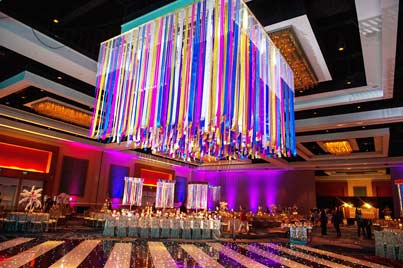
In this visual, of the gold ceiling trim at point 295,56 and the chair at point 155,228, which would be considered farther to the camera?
the chair at point 155,228

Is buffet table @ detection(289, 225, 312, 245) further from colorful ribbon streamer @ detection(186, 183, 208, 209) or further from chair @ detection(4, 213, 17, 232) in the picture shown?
chair @ detection(4, 213, 17, 232)

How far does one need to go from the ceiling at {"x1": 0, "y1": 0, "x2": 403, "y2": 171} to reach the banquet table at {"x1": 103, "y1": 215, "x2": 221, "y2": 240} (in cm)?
339

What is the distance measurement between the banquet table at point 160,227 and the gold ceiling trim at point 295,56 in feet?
15.1

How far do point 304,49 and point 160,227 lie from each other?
229 inches

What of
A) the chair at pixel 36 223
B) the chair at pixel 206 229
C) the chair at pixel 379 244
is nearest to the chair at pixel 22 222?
the chair at pixel 36 223

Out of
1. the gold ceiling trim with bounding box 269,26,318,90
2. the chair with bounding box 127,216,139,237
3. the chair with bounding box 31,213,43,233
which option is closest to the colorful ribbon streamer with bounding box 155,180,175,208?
the chair with bounding box 127,216,139,237

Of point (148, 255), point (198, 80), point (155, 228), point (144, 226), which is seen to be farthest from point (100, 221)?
point (198, 80)

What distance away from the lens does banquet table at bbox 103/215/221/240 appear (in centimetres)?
750

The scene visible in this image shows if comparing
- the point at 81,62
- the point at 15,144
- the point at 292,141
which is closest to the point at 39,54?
the point at 81,62

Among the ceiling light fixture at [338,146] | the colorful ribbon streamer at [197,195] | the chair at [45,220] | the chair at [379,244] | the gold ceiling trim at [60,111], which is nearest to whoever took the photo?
the chair at [379,244]

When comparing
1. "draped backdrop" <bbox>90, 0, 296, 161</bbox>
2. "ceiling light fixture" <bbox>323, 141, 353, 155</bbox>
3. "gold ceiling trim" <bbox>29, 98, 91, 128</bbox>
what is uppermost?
"gold ceiling trim" <bbox>29, 98, 91, 128</bbox>

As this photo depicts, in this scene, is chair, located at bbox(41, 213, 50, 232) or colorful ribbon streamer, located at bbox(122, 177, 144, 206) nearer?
chair, located at bbox(41, 213, 50, 232)

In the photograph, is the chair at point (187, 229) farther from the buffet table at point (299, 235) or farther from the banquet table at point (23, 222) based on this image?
the banquet table at point (23, 222)

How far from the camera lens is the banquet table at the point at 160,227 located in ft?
24.6
